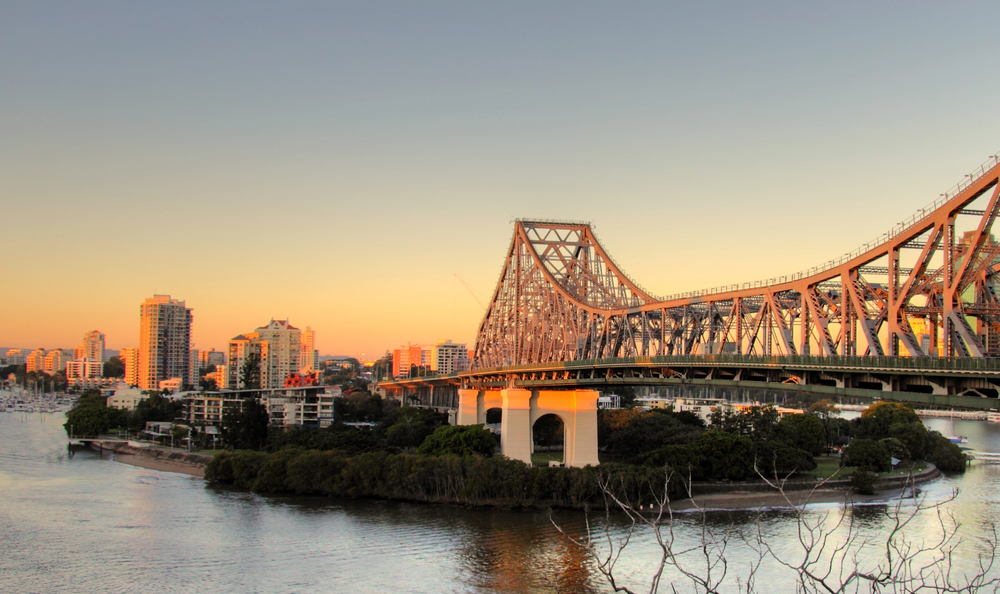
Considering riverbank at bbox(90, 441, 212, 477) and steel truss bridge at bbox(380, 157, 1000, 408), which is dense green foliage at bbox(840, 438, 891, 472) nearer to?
steel truss bridge at bbox(380, 157, 1000, 408)

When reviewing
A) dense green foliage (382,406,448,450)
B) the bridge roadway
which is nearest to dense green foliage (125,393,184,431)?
dense green foliage (382,406,448,450)

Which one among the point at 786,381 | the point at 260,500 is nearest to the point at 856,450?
the point at 786,381

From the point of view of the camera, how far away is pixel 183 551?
33.2 metres

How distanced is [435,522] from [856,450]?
88.6 feet

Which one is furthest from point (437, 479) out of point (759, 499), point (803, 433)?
point (803, 433)

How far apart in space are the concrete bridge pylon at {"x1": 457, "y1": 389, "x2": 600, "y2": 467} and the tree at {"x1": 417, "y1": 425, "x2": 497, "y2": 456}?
1388 mm

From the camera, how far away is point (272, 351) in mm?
160000

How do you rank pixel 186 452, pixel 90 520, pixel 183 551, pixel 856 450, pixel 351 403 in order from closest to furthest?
pixel 183 551 < pixel 90 520 < pixel 856 450 < pixel 186 452 < pixel 351 403

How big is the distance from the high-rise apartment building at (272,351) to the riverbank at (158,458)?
263ft

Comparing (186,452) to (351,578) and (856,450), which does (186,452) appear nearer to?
(351,578)

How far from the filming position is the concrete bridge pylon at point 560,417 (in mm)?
54406

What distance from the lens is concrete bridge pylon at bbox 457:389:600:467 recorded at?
5441 cm

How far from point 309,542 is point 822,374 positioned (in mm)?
20472

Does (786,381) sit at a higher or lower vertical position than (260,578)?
higher
